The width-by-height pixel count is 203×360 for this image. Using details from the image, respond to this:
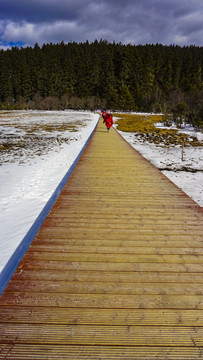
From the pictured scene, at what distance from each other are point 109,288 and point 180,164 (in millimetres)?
9166

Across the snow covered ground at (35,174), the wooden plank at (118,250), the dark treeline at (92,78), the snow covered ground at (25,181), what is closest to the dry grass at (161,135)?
the snow covered ground at (35,174)

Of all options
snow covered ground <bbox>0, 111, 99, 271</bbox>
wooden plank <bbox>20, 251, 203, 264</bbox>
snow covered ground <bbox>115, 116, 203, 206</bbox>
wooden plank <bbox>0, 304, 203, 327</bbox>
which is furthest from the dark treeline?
wooden plank <bbox>0, 304, 203, 327</bbox>

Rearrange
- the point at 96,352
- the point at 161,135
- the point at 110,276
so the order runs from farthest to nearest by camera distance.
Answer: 1. the point at 161,135
2. the point at 110,276
3. the point at 96,352

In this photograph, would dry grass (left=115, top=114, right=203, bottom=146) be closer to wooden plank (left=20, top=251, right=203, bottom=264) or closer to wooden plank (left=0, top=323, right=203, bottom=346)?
wooden plank (left=20, top=251, right=203, bottom=264)

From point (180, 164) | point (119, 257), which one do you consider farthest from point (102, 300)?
point (180, 164)

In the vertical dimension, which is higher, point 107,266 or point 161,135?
point 161,135

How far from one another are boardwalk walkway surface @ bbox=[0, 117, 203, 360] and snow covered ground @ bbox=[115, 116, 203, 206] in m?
3.39

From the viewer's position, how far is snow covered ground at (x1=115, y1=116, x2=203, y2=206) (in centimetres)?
732

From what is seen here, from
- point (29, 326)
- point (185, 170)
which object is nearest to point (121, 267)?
point (29, 326)

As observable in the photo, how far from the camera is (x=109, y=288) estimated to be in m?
2.23

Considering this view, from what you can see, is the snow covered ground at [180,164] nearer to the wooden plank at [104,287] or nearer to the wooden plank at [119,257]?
the wooden plank at [119,257]

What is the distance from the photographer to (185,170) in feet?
30.6

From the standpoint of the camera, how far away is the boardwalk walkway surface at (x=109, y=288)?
1707 mm

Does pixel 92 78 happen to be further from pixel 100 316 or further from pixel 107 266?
pixel 100 316
